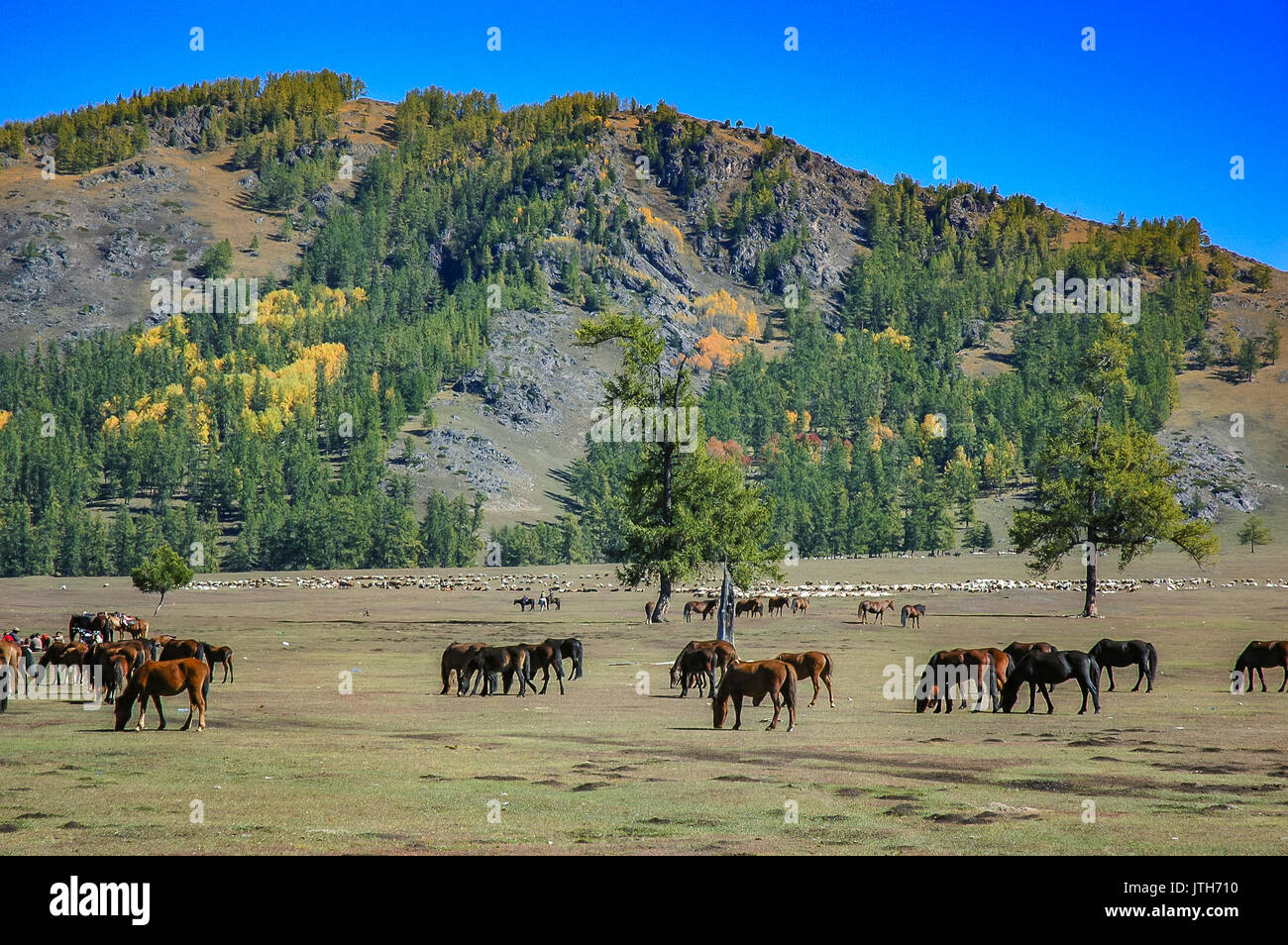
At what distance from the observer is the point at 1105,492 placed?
211 feet

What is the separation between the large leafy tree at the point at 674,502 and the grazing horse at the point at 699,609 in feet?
10.7

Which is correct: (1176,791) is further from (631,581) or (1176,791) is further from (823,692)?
(631,581)

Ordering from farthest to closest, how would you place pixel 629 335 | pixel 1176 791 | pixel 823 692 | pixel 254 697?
pixel 629 335, pixel 823 692, pixel 254 697, pixel 1176 791

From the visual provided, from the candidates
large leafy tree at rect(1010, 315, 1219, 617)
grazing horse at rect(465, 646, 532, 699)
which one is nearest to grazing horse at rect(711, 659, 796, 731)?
grazing horse at rect(465, 646, 532, 699)

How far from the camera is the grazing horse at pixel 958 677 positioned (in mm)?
27156

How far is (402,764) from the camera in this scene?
718 inches

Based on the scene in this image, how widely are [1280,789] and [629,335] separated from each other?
48.1 m

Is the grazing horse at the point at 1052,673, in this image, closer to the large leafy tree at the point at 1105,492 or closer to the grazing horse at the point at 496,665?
the grazing horse at the point at 496,665

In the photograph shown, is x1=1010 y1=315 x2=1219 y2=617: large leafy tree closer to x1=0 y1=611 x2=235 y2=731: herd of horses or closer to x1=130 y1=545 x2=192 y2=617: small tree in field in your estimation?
x1=0 y1=611 x2=235 y2=731: herd of horses

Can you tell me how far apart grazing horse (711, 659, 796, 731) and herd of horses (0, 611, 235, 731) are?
10334 millimetres

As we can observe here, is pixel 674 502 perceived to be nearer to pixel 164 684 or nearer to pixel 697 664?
pixel 697 664

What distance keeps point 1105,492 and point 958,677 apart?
4104 centimetres
